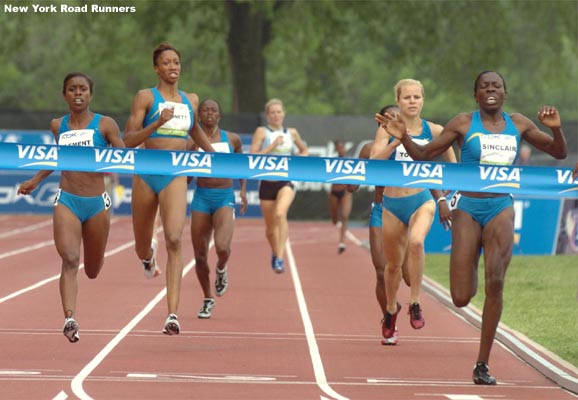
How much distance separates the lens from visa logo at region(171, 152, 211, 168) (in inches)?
468

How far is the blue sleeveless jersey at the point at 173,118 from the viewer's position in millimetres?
12480

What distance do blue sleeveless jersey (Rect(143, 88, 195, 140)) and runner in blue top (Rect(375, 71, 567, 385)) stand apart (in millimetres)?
2540

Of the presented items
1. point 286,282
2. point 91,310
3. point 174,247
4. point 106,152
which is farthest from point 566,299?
point 106,152

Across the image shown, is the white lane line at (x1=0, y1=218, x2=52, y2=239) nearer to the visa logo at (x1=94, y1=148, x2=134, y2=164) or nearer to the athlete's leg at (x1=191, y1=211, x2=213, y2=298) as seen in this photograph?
the athlete's leg at (x1=191, y1=211, x2=213, y2=298)

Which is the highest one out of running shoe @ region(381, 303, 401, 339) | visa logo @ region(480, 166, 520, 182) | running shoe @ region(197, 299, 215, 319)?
visa logo @ region(480, 166, 520, 182)

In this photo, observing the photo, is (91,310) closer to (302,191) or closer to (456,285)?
(456,285)

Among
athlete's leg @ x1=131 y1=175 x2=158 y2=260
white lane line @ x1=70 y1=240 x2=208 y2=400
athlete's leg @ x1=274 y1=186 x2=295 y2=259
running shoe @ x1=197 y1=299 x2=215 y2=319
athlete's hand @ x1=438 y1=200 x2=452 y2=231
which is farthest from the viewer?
athlete's leg @ x1=274 y1=186 x2=295 y2=259

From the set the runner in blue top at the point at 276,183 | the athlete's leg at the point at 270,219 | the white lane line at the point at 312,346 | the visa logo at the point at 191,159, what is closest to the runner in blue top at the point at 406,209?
the white lane line at the point at 312,346

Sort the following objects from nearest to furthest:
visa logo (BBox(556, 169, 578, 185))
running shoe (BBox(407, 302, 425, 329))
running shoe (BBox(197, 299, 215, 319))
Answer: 1. visa logo (BBox(556, 169, 578, 185))
2. running shoe (BBox(407, 302, 425, 329))
3. running shoe (BBox(197, 299, 215, 319))

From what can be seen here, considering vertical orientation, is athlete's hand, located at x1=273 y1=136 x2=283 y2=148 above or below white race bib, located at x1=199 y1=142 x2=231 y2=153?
below

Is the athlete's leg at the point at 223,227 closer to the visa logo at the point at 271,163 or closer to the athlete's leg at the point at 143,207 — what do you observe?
the athlete's leg at the point at 143,207

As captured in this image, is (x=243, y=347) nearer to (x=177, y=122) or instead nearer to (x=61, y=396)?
(x=177, y=122)

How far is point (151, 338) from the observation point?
13.4 meters

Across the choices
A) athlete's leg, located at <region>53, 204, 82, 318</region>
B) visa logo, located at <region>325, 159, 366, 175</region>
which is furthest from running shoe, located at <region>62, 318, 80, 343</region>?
visa logo, located at <region>325, 159, 366, 175</region>
